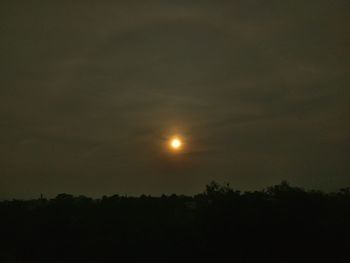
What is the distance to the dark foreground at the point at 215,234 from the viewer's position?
116 feet

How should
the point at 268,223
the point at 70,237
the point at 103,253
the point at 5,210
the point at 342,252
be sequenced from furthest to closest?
the point at 5,210 → the point at 70,237 → the point at 103,253 → the point at 268,223 → the point at 342,252

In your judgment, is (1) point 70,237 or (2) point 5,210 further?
(2) point 5,210

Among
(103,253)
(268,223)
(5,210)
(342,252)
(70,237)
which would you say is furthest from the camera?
(5,210)

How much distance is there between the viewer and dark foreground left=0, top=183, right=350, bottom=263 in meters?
35.3

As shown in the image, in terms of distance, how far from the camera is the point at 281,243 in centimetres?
3550

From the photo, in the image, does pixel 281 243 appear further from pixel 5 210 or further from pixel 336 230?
pixel 5 210

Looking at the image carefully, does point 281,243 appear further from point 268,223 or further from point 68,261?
point 68,261

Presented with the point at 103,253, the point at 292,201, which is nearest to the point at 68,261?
the point at 103,253

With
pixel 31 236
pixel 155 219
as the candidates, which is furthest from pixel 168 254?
pixel 31 236

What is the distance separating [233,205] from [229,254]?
5.34 meters

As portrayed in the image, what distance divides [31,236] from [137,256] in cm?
1597

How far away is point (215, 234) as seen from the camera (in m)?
36.8

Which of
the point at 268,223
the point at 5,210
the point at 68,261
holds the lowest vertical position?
the point at 68,261

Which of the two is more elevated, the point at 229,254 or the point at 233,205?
the point at 233,205
